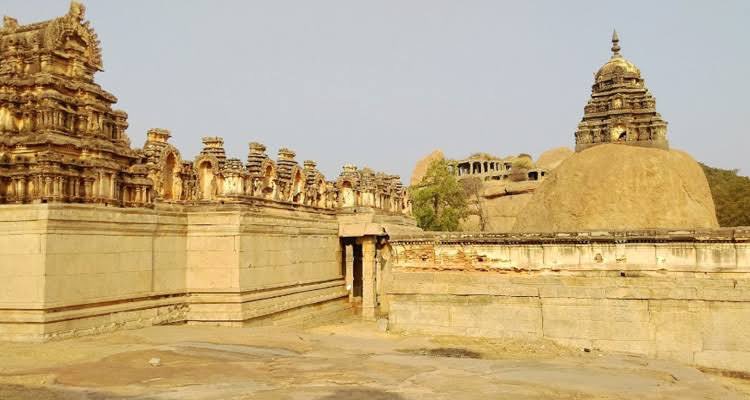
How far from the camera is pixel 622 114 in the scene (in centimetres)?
4088

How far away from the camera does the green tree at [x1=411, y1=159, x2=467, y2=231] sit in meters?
37.4

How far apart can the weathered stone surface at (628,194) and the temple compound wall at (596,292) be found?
7.16m

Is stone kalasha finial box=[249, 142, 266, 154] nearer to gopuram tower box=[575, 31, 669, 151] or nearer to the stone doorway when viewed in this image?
the stone doorway

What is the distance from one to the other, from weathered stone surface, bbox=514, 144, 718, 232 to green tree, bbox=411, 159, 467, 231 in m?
9.77

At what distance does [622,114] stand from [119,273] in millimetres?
35863

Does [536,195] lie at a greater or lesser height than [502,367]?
greater

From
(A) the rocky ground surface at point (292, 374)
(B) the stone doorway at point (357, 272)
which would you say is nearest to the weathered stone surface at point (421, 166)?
(B) the stone doorway at point (357, 272)

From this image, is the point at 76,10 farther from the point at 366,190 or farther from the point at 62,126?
the point at 366,190

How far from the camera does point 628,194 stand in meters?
25.4

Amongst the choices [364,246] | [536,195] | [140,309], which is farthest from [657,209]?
[140,309]

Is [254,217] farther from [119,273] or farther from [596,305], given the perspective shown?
[596,305]

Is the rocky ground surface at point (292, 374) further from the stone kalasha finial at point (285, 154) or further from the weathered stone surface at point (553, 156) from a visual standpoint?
the weathered stone surface at point (553, 156)

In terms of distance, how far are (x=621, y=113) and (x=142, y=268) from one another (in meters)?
35.2

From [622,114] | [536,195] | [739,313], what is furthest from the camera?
[622,114]
